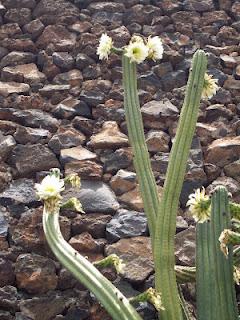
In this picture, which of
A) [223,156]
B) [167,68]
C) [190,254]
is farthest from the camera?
[167,68]

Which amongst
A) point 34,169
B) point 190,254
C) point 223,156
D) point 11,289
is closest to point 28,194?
point 34,169

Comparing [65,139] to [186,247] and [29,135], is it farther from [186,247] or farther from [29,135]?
[186,247]

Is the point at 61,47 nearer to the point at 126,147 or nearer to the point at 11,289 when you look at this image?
the point at 126,147

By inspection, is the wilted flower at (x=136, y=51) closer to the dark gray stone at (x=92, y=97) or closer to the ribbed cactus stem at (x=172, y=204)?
the ribbed cactus stem at (x=172, y=204)

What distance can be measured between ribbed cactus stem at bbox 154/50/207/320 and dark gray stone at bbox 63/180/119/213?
78 cm

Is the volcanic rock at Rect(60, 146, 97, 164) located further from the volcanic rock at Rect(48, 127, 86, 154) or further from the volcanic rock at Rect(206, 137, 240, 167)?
the volcanic rock at Rect(206, 137, 240, 167)

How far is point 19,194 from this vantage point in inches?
142

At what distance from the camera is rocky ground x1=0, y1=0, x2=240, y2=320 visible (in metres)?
3.21

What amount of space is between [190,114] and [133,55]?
0.40 m

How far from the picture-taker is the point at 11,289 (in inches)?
124

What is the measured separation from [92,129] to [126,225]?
927 millimetres

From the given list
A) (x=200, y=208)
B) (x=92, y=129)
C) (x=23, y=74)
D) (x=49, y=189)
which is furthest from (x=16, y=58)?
(x=200, y=208)

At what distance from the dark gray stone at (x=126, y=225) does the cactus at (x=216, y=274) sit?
2.21 ft

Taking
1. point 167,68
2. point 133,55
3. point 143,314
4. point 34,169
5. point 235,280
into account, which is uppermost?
point 133,55
